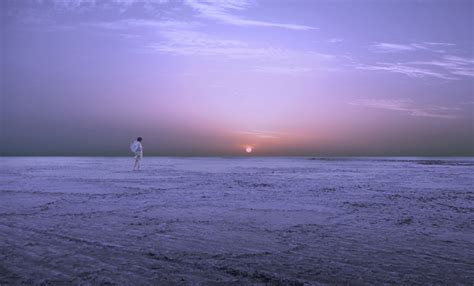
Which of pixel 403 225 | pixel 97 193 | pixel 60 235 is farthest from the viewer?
pixel 97 193

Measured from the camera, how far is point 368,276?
4027 mm

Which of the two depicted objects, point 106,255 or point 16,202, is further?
point 16,202

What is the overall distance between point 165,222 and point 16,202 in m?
4.70

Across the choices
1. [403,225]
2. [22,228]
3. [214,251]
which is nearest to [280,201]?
[403,225]

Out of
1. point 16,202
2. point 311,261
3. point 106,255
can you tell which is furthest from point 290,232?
point 16,202

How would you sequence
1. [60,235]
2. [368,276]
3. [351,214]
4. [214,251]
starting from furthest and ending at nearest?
1. [351,214]
2. [60,235]
3. [214,251]
4. [368,276]

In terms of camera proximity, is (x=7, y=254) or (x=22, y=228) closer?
(x=7, y=254)

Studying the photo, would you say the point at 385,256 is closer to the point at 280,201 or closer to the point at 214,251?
the point at 214,251

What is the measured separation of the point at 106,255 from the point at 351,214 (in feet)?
17.0

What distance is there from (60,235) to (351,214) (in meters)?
5.52

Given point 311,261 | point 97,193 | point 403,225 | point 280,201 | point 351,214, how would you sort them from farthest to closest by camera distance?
1. point 97,193
2. point 280,201
3. point 351,214
4. point 403,225
5. point 311,261

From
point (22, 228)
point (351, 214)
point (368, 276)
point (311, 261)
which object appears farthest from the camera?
point (351, 214)

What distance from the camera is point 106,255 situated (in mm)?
4691

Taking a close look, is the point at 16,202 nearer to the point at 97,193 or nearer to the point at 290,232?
the point at 97,193
